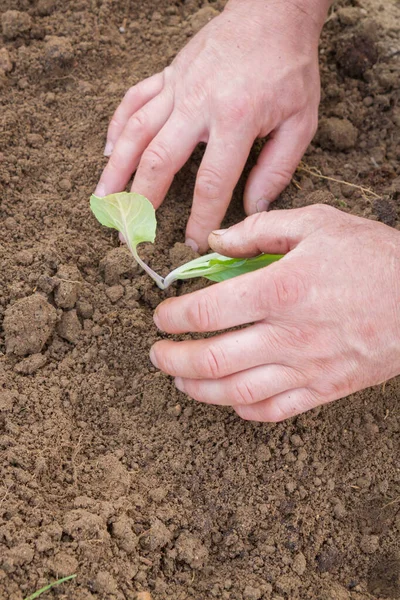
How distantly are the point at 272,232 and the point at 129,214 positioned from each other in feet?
1.31

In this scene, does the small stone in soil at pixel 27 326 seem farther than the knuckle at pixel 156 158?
No

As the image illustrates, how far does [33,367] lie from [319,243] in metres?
0.82

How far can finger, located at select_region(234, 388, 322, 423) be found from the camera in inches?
62.2

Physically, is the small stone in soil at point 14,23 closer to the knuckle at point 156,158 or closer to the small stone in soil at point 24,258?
the knuckle at point 156,158

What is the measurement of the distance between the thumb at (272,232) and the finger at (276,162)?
16.6 inches

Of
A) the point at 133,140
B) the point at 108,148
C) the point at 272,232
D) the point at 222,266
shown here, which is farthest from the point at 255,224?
the point at 108,148

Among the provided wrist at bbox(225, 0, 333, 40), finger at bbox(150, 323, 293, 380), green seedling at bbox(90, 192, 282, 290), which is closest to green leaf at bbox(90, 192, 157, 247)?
green seedling at bbox(90, 192, 282, 290)

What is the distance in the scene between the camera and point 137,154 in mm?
2037

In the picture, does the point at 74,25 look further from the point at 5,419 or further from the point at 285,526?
the point at 285,526

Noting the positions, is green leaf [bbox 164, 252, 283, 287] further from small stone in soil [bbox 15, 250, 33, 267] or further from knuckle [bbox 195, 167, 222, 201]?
small stone in soil [bbox 15, 250, 33, 267]

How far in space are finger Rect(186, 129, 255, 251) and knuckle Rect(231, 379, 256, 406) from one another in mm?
587

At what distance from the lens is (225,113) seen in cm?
192

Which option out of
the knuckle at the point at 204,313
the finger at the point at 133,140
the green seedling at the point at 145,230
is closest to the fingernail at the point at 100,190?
the finger at the point at 133,140

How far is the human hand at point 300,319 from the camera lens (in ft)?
4.93
